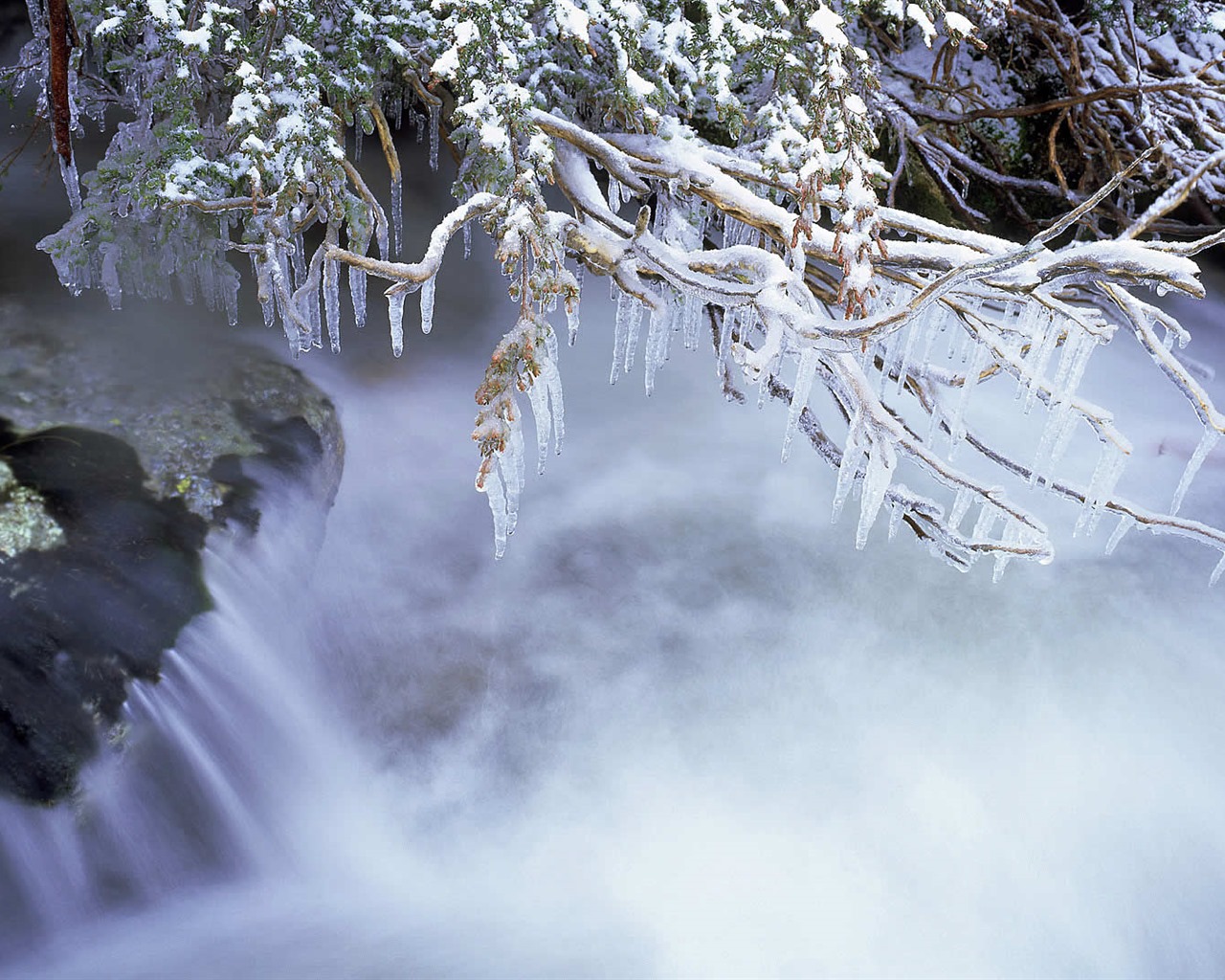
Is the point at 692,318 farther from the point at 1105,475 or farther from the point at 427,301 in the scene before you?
the point at 1105,475

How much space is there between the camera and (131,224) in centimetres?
339

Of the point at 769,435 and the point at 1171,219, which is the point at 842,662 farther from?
the point at 1171,219

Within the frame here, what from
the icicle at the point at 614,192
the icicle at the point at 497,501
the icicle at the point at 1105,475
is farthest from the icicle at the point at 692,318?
the icicle at the point at 1105,475

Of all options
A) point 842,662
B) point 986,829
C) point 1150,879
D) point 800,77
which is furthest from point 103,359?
point 1150,879

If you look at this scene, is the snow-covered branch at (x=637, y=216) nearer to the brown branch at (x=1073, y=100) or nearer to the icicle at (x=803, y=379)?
the icicle at (x=803, y=379)

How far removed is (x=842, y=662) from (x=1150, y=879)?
124 centimetres

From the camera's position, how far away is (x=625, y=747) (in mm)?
3518

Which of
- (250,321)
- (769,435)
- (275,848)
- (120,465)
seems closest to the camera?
(275,848)

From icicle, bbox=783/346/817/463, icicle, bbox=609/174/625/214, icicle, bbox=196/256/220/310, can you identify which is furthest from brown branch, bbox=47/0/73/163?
icicle, bbox=783/346/817/463

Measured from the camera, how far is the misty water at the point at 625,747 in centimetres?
296

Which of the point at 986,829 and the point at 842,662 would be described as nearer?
the point at 986,829

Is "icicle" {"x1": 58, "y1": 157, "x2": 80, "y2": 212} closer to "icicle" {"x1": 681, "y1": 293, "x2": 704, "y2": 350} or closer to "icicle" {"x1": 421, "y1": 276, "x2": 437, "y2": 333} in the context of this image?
Answer: "icicle" {"x1": 421, "y1": 276, "x2": 437, "y2": 333}

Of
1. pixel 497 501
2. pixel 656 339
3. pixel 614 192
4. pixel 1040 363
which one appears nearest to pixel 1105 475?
pixel 1040 363

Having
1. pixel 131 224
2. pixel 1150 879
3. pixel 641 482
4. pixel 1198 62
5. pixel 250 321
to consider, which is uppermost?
pixel 1198 62
